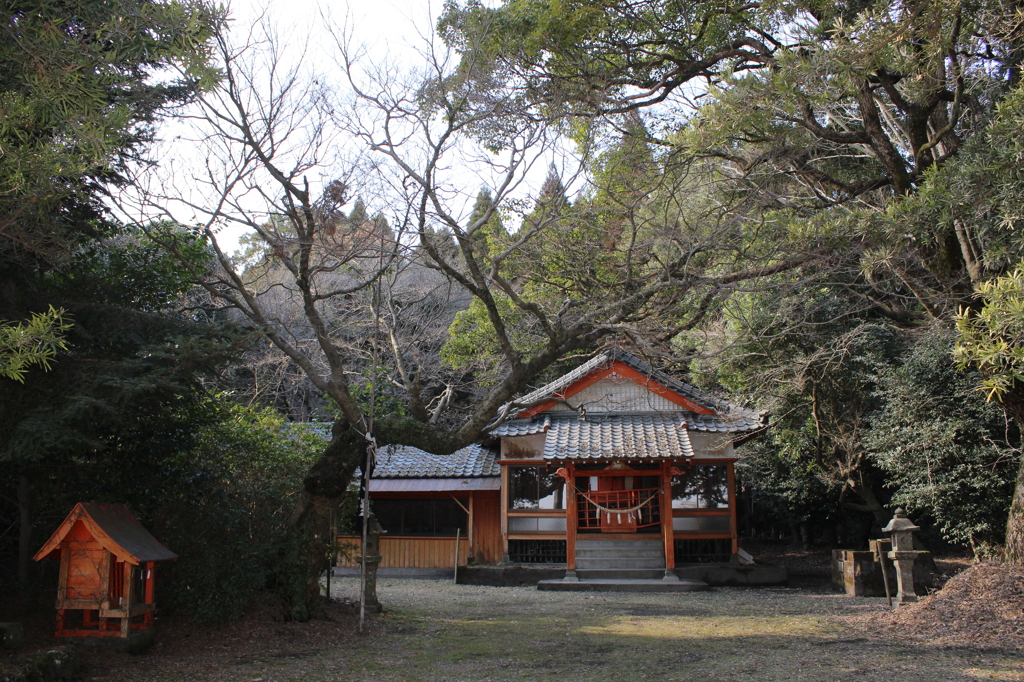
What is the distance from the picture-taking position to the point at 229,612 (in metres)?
7.79

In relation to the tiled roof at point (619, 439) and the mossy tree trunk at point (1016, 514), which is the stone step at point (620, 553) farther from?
the mossy tree trunk at point (1016, 514)

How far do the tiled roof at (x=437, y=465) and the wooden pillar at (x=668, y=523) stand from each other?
4.14m

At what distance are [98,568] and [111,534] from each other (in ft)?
1.24

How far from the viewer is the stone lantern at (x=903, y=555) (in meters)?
9.86

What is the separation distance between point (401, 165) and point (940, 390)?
9931 mm

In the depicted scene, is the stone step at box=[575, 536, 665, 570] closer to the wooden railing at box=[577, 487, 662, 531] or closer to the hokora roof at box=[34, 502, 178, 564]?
the wooden railing at box=[577, 487, 662, 531]

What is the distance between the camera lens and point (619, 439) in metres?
15.5

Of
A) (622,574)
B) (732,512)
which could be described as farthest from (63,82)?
(732,512)

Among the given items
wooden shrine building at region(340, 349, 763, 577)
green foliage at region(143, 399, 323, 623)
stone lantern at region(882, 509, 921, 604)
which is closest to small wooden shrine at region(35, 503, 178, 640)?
green foliage at region(143, 399, 323, 623)

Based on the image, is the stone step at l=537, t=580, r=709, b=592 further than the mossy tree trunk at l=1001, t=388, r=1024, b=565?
Yes

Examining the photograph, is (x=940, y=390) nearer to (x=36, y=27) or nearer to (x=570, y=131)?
(x=570, y=131)

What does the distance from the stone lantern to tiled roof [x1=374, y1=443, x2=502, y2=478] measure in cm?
925

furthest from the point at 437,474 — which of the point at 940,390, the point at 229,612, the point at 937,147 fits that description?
the point at 937,147

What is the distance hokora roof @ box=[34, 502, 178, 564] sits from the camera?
21.6 feet
